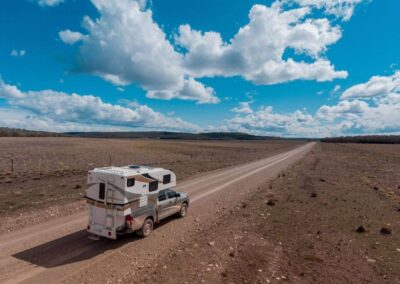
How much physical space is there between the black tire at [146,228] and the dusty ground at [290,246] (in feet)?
5.83

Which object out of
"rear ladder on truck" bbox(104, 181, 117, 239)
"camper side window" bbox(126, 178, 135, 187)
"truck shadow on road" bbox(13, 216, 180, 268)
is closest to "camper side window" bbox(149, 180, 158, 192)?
"camper side window" bbox(126, 178, 135, 187)

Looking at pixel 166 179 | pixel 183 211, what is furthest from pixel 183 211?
pixel 166 179

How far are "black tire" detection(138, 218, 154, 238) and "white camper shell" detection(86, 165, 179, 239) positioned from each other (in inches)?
11.8

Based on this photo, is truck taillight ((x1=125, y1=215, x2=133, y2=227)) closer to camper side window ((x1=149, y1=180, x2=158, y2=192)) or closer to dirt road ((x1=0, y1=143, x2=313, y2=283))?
dirt road ((x1=0, y1=143, x2=313, y2=283))

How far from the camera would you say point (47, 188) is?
863 inches

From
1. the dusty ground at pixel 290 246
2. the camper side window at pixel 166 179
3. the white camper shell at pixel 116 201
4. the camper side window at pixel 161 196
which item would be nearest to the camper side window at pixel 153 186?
the white camper shell at pixel 116 201

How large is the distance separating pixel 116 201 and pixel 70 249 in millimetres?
2493

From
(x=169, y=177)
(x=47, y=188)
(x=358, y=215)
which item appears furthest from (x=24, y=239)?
(x=358, y=215)

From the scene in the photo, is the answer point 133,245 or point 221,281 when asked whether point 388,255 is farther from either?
point 133,245

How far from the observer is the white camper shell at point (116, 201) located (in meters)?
11.4

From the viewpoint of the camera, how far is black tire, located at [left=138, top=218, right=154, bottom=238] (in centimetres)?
1242

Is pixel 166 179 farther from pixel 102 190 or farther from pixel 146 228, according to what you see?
pixel 102 190

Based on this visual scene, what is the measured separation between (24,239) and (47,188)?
11.2 metres

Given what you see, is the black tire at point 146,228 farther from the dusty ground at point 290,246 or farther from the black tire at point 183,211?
the black tire at point 183,211
